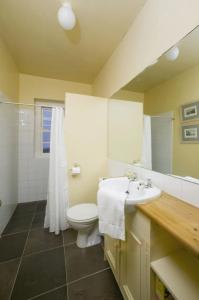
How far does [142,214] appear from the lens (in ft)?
3.01

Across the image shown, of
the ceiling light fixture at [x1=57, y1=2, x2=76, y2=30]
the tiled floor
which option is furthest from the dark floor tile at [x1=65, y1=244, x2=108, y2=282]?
the ceiling light fixture at [x1=57, y1=2, x2=76, y2=30]

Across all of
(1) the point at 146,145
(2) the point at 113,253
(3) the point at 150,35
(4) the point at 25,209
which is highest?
(3) the point at 150,35

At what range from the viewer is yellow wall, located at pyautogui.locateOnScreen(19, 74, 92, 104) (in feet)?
9.28

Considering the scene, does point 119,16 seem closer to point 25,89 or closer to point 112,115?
point 112,115

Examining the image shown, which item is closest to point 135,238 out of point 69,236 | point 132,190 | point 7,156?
point 132,190

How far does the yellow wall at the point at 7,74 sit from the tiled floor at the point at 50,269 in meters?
1.96

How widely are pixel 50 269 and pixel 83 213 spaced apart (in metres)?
0.59

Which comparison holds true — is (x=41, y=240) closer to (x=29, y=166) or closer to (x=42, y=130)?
(x=29, y=166)

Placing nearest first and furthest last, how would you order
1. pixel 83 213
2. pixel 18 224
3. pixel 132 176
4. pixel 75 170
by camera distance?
pixel 132 176 < pixel 83 213 < pixel 75 170 < pixel 18 224

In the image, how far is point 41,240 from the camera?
6.03ft

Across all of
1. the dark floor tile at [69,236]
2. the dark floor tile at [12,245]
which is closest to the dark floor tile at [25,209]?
the dark floor tile at [12,245]

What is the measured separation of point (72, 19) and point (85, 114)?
103 cm

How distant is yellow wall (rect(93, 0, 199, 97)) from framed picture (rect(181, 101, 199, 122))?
0.49m

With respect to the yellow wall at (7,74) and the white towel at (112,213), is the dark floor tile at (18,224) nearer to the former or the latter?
the white towel at (112,213)
